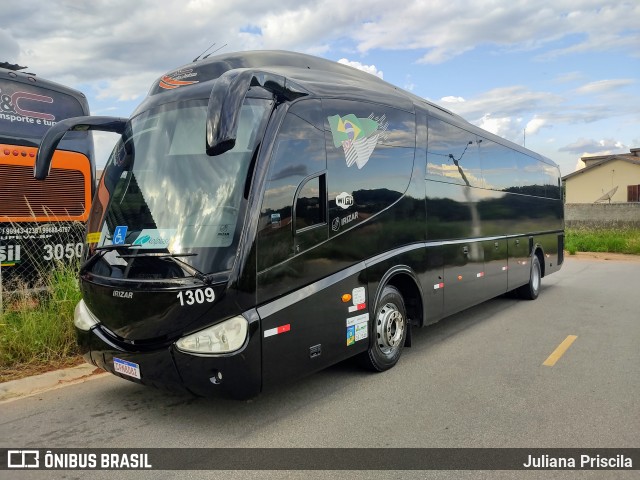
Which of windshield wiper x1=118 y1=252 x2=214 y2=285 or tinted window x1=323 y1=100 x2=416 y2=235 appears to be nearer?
windshield wiper x1=118 y1=252 x2=214 y2=285

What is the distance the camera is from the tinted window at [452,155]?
7168 millimetres

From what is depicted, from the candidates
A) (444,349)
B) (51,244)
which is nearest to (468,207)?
(444,349)

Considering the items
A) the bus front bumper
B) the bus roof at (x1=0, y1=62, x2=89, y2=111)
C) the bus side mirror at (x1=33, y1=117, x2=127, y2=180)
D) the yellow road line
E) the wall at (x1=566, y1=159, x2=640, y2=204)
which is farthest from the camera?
the wall at (x1=566, y1=159, x2=640, y2=204)

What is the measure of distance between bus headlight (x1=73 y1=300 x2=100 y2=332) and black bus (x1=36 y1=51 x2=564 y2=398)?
18 millimetres

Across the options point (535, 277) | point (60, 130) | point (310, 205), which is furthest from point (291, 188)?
point (535, 277)

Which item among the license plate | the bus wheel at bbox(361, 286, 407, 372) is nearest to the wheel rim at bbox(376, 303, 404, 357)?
the bus wheel at bbox(361, 286, 407, 372)

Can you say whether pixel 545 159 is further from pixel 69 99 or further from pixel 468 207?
pixel 69 99

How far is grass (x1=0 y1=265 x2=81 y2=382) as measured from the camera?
587 centimetres

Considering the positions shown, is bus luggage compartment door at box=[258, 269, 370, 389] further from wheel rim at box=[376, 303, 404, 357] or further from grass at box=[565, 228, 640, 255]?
grass at box=[565, 228, 640, 255]

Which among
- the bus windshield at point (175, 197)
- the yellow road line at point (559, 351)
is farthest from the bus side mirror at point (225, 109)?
the yellow road line at point (559, 351)

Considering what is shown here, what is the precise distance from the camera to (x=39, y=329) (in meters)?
6.15

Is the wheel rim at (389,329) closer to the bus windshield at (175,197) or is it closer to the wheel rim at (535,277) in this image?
the bus windshield at (175,197)

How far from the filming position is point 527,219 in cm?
1095

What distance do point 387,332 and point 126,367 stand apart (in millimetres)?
2741
